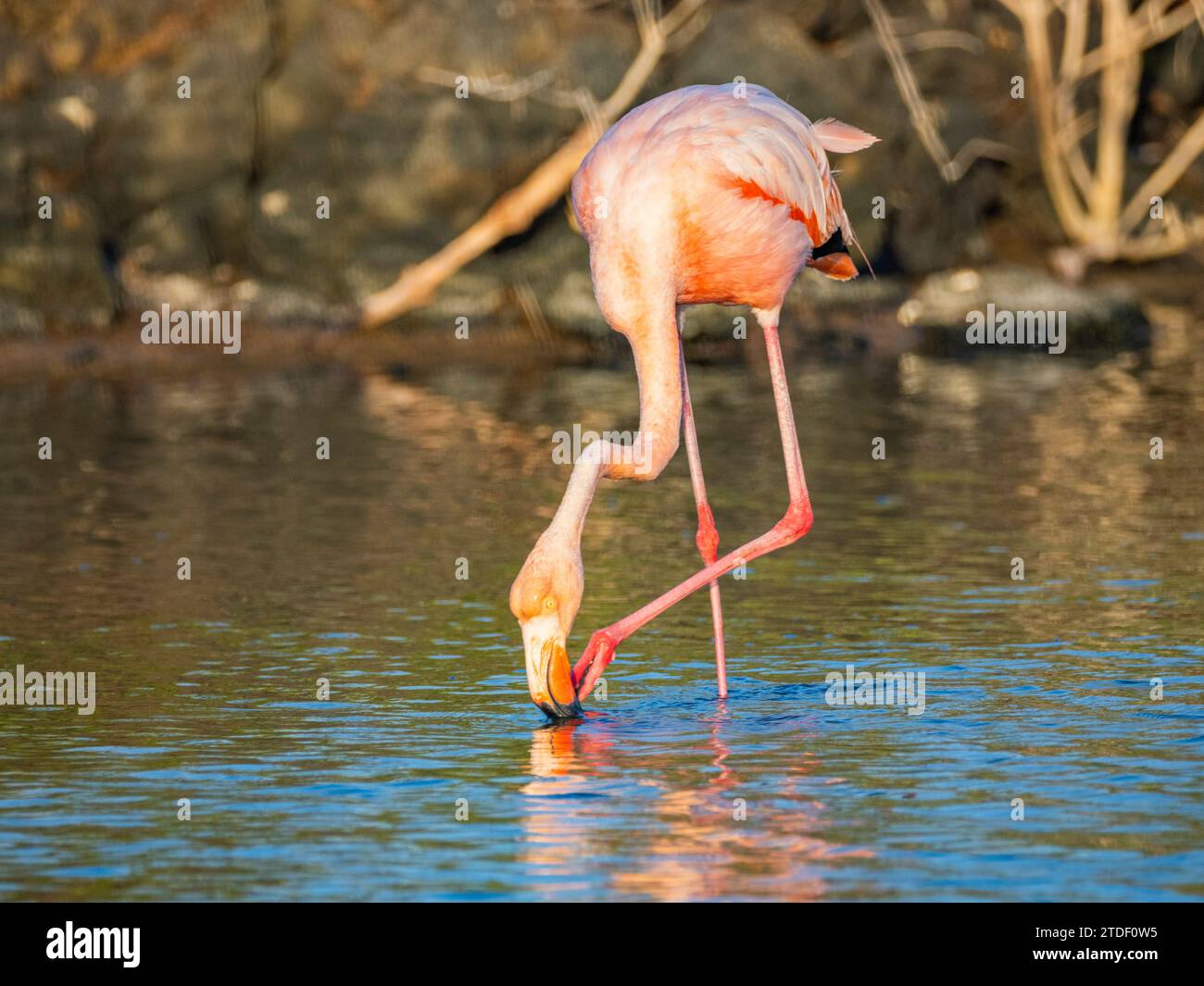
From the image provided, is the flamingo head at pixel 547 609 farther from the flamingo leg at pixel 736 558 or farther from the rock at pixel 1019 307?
the rock at pixel 1019 307

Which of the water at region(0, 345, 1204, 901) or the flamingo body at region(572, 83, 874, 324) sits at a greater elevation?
the flamingo body at region(572, 83, 874, 324)

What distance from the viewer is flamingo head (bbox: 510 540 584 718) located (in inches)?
325

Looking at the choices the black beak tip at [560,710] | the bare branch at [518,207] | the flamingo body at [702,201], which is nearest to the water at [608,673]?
the black beak tip at [560,710]

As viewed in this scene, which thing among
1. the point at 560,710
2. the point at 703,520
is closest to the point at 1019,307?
the point at 703,520

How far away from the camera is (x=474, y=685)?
9758 mm

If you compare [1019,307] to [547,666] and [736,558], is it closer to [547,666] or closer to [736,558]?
[736,558]

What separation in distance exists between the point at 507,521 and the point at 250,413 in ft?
21.4

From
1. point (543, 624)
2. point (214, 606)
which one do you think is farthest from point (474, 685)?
point (214, 606)

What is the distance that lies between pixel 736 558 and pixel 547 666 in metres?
1.64

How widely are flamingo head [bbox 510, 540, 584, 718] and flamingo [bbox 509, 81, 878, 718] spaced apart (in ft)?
0.22

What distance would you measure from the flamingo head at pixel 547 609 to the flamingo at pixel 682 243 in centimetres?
7

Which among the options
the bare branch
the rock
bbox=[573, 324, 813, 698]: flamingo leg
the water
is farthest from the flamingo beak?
the rock

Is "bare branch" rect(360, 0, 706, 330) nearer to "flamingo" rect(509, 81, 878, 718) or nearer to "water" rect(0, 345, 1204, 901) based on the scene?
"water" rect(0, 345, 1204, 901)

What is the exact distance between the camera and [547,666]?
8383mm
